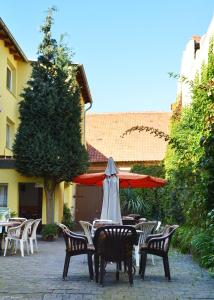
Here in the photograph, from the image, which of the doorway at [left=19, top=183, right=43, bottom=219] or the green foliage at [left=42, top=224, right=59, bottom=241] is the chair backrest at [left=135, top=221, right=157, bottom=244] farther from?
the doorway at [left=19, top=183, right=43, bottom=219]

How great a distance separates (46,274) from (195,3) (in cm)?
668

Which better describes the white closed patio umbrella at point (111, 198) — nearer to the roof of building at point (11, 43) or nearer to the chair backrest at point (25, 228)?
the chair backrest at point (25, 228)

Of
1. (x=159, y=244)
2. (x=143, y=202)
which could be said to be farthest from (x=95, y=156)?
(x=159, y=244)

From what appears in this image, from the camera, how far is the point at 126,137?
30391 millimetres

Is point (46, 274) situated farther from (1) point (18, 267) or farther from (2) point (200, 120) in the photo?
(2) point (200, 120)

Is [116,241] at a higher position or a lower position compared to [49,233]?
higher

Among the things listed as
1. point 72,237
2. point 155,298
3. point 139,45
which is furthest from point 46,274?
point 139,45

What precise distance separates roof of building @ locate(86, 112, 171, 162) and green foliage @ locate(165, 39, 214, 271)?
11.0 metres

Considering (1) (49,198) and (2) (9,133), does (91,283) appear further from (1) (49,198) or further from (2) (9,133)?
(2) (9,133)

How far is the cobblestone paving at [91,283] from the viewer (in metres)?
6.88

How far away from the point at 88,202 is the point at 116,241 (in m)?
17.7

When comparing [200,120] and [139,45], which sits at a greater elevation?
[139,45]

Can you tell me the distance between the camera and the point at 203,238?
10.2m

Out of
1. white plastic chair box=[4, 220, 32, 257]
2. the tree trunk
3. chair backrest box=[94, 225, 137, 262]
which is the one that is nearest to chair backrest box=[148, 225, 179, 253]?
chair backrest box=[94, 225, 137, 262]
